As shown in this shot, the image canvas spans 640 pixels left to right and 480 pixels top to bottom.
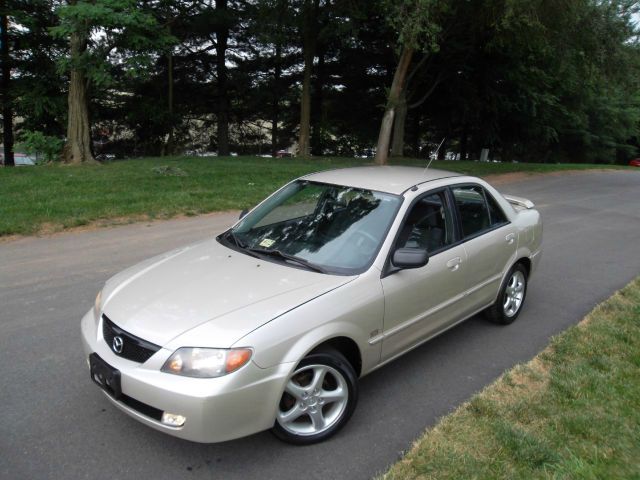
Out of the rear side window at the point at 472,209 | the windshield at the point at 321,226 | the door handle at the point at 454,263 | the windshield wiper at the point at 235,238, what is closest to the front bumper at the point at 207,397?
the windshield at the point at 321,226

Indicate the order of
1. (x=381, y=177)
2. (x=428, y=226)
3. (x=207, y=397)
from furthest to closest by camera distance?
(x=381, y=177) → (x=428, y=226) → (x=207, y=397)

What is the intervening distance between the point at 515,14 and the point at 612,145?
100ft

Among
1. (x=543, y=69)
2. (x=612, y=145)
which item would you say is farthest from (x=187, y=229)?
(x=612, y=145)

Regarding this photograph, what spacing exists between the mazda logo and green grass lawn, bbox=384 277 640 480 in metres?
1.65

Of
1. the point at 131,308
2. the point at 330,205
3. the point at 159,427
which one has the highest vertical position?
the point at 330,205

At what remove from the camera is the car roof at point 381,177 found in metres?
4.31

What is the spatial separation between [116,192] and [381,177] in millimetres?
7928

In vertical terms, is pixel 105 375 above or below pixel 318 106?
below

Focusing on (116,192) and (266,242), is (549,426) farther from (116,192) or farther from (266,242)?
(116,192)

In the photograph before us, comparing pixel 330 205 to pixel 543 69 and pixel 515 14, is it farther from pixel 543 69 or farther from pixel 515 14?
pixel 543 69

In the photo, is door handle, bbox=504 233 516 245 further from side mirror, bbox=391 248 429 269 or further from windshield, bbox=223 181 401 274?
side mirror, bbox=391 248 429 269

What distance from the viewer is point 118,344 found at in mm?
3084

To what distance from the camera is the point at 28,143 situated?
1609 centimetres

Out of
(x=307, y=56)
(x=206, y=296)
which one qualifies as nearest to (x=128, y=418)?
(x=206, y=296)
